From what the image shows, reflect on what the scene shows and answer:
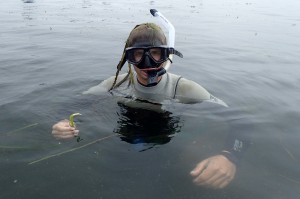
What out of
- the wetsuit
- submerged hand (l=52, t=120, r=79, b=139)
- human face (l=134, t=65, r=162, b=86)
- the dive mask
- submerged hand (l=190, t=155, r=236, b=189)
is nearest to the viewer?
submerged hand (l=190, t=155, r=236, b=189)

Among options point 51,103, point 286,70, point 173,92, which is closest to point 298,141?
point 173,92

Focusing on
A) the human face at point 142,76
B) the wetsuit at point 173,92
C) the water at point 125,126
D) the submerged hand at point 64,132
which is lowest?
the water at point 125,126

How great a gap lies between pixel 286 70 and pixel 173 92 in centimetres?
452

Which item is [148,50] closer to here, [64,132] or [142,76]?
[142,76]

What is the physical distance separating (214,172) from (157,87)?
180 centimetres

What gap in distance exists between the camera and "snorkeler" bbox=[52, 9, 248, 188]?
302 cm

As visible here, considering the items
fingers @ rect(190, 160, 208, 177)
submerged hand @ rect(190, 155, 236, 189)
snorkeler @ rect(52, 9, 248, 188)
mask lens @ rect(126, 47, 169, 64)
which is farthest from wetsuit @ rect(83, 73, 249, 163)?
fingers @ rect(190, 160, 208, 177)

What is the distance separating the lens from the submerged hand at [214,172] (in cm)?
290

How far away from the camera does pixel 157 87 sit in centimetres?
447

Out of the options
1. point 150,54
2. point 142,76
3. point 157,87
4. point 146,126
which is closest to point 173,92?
point 157,87

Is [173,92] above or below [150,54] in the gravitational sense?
below

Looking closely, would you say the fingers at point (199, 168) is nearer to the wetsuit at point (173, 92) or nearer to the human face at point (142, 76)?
the wetsuit at point (173, 92)

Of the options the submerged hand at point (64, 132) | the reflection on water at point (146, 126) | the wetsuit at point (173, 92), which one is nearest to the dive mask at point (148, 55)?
the wetsuit at point (173, 92)

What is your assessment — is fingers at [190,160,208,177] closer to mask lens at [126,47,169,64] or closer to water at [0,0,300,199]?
water at [0,0,300,199]
